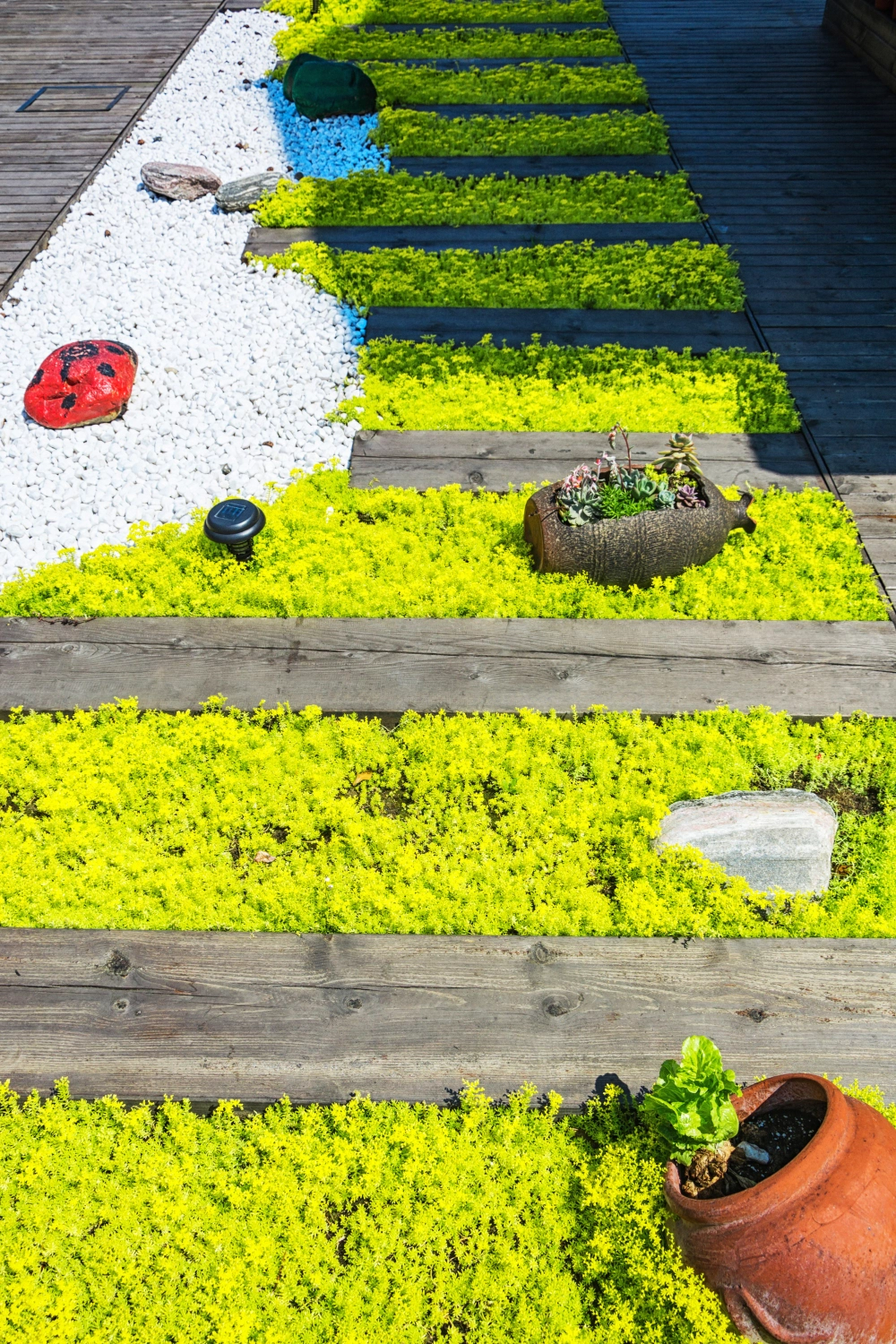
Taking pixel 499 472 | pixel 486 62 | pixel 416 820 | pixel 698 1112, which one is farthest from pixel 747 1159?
pixel 486 62

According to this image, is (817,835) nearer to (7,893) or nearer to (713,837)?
(713,837)

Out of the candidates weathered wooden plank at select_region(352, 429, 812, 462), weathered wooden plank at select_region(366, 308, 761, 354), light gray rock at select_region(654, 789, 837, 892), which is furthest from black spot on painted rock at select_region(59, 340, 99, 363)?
light gray rock at select_region(654, 789, 837, 892)

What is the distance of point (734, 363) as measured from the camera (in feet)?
19.2

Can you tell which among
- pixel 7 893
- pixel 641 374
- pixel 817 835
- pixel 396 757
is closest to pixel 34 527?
pixel 7 893

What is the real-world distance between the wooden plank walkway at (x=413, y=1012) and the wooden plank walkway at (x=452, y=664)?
3.82 feet

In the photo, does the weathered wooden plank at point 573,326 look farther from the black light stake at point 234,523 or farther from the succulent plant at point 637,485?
the black light stake at point 234,523

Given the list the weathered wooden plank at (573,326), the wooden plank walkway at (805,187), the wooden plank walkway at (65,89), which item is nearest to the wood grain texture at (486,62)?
the wooden plank walkway at (805,187)

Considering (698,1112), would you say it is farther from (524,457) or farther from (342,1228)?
(524,457)

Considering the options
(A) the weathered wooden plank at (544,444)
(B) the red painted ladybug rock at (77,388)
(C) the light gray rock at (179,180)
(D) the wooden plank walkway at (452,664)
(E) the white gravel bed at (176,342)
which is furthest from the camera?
(C) the light gray rock at (179,180)

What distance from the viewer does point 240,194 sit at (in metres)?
7.25

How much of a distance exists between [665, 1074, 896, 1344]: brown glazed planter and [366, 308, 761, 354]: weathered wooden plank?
5.13 m

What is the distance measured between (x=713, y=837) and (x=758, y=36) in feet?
36.0

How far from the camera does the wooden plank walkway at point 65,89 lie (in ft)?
24.4

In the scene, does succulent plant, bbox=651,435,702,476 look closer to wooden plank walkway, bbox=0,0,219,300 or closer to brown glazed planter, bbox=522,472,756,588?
brown glazed planter, bbox=522,472,756,588
